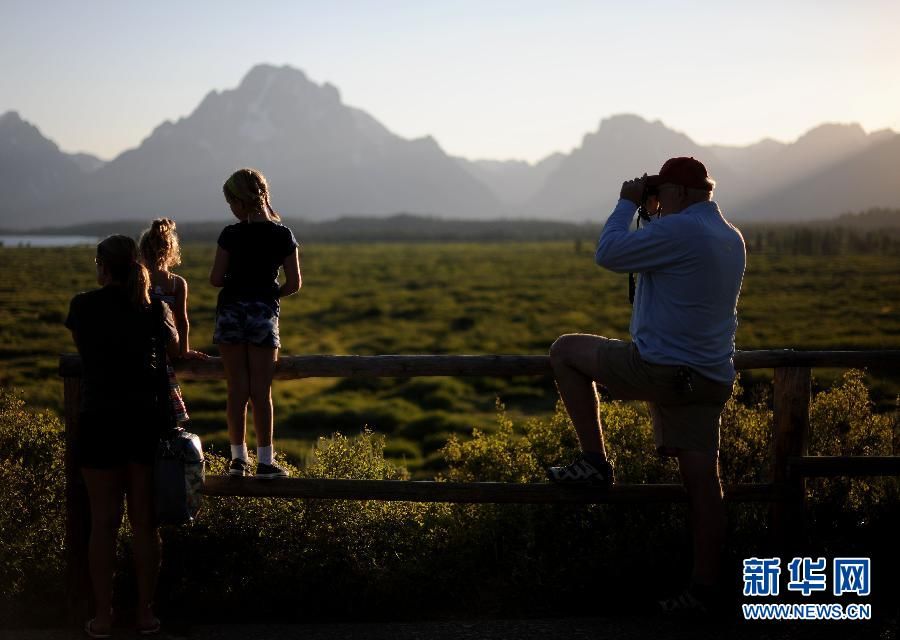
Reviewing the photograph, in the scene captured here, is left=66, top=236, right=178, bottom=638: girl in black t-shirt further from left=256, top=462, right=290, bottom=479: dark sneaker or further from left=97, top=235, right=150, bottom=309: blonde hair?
left=256, top=462, right=290, bottom=479: dark sneaker

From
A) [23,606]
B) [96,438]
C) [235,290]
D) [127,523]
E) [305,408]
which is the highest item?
[235,290]

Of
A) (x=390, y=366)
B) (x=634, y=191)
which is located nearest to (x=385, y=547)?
(x=390, y=366)

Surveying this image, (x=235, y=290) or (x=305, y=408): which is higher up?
(x=235, y=290)

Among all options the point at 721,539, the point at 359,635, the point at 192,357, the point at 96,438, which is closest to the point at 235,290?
the point at 192,357

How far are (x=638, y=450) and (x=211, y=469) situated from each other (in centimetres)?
317

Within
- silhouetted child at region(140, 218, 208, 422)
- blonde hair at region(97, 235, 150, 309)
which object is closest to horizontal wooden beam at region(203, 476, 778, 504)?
silhouetted child at region(140, 218, 208, 422)

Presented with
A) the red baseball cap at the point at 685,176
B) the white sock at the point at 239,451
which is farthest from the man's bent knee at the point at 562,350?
the white sock at the point at 239,451

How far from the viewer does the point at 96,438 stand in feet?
14.0

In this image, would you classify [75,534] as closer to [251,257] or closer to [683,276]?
[251,257]

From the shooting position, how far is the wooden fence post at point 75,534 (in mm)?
4824

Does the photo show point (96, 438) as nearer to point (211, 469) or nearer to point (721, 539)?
point (211, 469)

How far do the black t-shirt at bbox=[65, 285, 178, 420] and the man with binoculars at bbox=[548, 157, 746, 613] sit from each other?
A: 210 centimetres

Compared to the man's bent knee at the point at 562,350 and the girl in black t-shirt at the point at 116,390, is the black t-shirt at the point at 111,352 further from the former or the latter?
the man's bent knee at the point at 562,350

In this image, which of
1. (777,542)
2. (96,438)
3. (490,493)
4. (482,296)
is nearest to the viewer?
(96,438)
